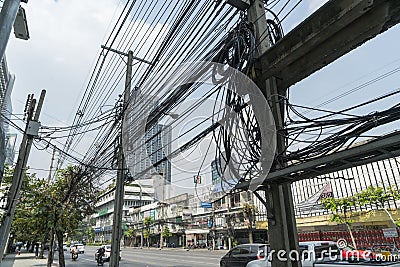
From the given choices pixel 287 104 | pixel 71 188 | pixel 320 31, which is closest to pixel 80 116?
pixel 71 188

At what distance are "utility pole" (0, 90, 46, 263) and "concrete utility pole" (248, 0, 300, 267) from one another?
515 centimetres

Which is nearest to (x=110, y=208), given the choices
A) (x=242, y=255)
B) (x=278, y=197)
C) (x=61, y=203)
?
(x=61, y=203)

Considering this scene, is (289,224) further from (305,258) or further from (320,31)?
(305,258)

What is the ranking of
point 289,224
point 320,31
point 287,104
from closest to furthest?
point 320,31, point 289,224, point 287,104

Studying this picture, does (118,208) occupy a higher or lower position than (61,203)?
lower

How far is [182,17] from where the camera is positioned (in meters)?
3.81

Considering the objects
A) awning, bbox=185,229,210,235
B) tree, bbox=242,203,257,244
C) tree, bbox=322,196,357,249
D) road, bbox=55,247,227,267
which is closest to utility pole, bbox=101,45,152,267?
road, bbox=55,247,227,267

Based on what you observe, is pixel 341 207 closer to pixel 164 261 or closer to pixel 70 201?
pixel 164 261

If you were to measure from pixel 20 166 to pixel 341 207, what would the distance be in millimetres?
13672

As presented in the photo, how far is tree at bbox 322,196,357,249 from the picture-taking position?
13.6 meters

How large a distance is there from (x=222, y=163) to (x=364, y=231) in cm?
1417

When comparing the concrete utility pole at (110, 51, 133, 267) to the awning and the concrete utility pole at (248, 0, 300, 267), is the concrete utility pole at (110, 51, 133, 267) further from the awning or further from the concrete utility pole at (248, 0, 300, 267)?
the awning

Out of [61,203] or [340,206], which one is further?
[340,206]

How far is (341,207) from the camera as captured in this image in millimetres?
14234
